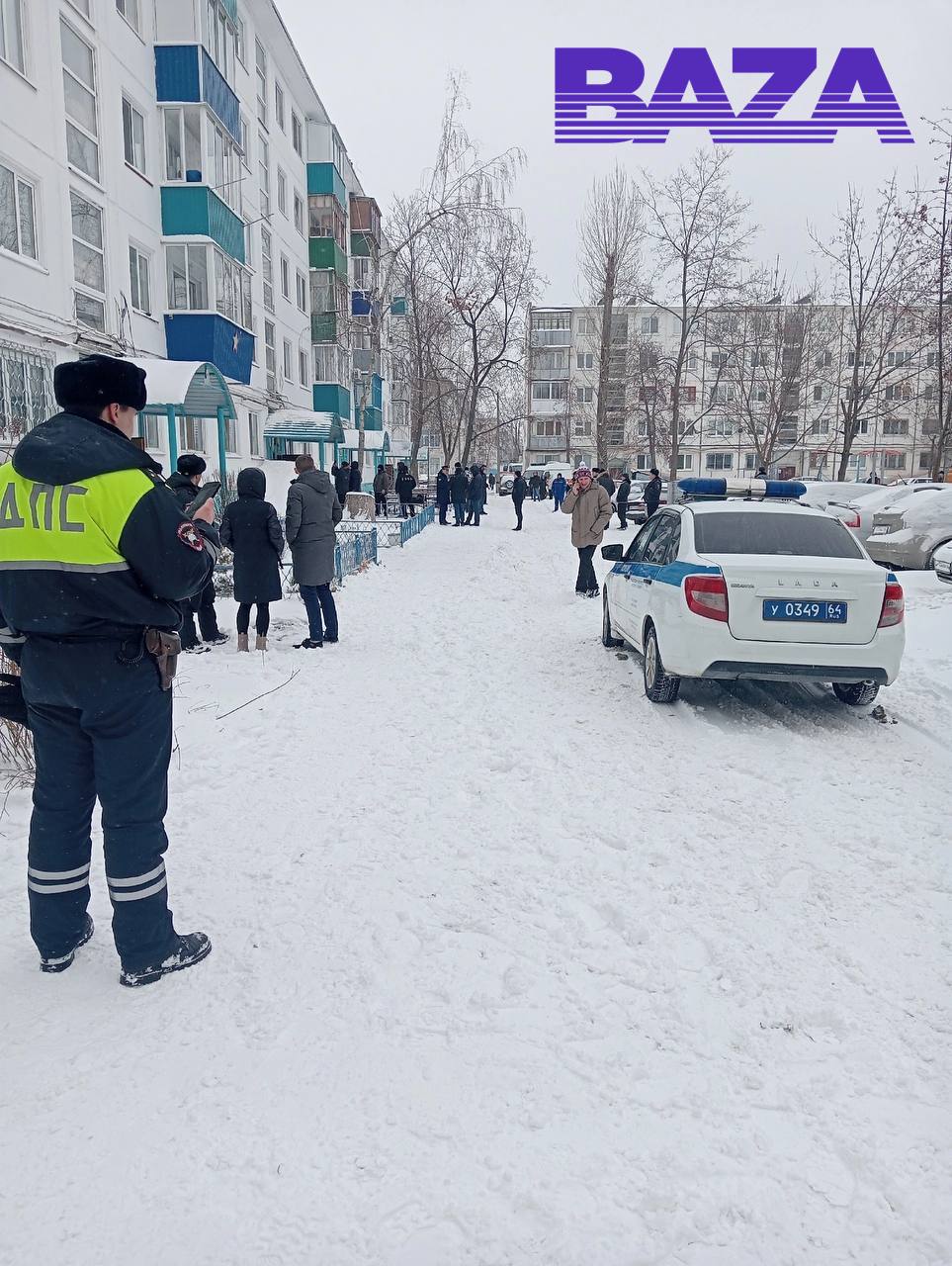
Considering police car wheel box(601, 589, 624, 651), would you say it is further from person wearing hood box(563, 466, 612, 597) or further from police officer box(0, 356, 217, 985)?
police officer box(0, 356, 217, 985)

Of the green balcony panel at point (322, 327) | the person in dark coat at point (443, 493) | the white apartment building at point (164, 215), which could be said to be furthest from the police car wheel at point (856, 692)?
the green balcony panel at point (322, 327)

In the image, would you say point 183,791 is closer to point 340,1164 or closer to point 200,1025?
point 200,1025

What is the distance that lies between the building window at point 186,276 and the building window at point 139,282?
0.71m

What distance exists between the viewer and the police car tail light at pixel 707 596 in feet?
20.3

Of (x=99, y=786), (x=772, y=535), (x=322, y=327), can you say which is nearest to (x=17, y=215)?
(x=772, y=535)

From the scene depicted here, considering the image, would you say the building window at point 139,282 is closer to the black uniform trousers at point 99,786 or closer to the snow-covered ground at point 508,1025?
the snow-covered ground at point 508,1025

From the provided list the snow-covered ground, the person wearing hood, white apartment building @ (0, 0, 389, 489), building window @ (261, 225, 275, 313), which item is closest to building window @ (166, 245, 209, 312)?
white apartment building @ (0, 0, 389, 489)

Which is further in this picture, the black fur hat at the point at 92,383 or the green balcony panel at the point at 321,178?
the green balcony panel at the point at 321,178

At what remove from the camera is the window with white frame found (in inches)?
638

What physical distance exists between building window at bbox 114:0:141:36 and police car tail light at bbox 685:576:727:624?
19590mm

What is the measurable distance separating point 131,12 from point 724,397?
138 feet

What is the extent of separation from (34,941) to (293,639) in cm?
643

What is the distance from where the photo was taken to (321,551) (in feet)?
28.9

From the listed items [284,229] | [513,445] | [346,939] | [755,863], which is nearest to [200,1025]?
[346,939]
